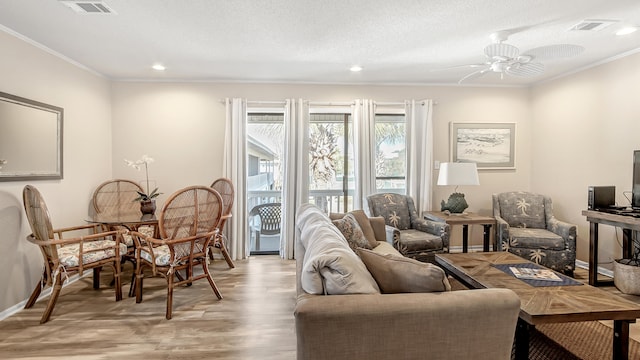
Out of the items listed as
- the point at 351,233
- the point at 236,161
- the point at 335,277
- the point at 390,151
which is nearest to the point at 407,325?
the point at 335,277

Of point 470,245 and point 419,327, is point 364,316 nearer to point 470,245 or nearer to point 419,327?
point 419,327

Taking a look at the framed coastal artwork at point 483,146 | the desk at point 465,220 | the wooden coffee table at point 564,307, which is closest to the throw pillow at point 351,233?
the wooden coffee table at point 564,307

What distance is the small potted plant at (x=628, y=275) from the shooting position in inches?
121

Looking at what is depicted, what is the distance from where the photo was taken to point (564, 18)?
266cm

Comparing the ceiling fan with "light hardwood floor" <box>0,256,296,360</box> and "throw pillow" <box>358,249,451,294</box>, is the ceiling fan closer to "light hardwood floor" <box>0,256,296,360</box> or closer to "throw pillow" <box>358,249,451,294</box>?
"throw pillow" <box>358,249,451,294</box>

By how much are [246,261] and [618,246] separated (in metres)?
4.25

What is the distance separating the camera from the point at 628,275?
3.12 metres

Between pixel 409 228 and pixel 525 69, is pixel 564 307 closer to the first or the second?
pixel 525 69

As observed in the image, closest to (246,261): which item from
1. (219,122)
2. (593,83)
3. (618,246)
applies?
(219,122)

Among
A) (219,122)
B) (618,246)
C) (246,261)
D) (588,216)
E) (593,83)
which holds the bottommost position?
(246,261)

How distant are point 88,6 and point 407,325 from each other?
2986 millimetres

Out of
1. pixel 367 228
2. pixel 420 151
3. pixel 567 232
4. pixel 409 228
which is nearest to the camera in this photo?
pixel 367 228

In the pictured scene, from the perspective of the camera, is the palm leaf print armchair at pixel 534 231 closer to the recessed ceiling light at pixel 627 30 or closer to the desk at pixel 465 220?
the desk at pixel 465 220

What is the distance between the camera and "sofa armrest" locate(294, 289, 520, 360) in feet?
4.39
